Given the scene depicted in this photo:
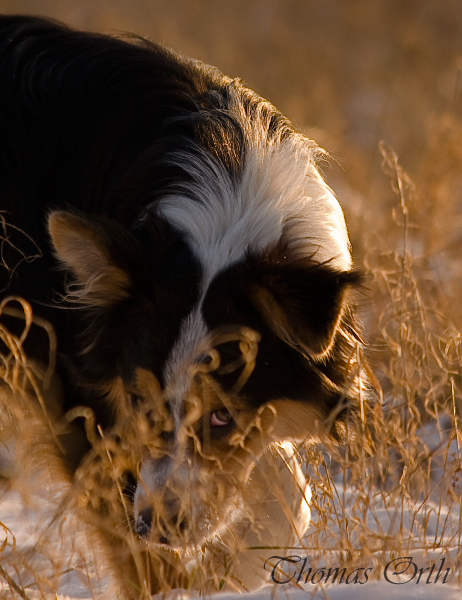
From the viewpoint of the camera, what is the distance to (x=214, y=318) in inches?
118

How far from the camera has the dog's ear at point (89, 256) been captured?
2.79 metres

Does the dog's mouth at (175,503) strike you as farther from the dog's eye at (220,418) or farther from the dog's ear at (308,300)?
the dog's ear at (308,300)

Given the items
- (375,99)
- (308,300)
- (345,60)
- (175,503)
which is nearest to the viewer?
(308,300)

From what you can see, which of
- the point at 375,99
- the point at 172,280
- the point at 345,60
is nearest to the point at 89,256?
the point at 172,280

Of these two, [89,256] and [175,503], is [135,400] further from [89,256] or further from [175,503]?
[89,256]

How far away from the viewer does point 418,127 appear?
1082 cm

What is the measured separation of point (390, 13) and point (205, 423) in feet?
43.4

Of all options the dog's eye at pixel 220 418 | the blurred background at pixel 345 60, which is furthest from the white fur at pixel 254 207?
the blurred background at pixel 345 60

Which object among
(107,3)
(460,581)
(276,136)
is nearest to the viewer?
(460,581)

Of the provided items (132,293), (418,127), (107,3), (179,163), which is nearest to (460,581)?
(132,293)

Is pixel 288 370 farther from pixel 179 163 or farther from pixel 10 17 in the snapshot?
pixel 10 17

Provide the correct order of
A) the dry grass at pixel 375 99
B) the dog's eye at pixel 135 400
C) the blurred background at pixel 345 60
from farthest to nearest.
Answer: the blurred background at pixel 345 60 < the dry grass at pixel 375 99 < the dog's eye at pixel 135 400

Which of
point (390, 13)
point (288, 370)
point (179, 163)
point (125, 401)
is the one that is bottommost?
point (125, 401)

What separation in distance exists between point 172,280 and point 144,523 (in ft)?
2.94
